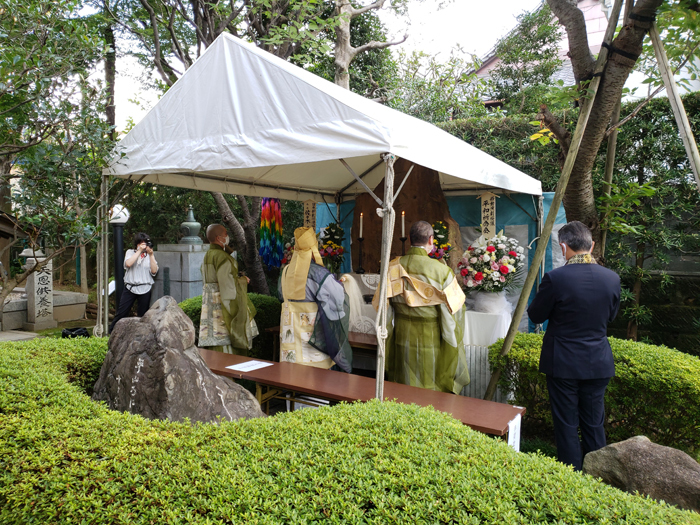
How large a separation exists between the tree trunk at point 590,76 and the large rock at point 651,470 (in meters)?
2.74

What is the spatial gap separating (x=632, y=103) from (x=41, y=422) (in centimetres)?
790

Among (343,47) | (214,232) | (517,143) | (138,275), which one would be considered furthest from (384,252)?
(343,47)

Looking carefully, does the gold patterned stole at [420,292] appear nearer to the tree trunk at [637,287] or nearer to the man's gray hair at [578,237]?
the man's gray hair at [578,237]

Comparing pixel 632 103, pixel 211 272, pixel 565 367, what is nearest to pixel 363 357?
pixel 211 272

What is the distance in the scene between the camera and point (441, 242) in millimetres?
5992

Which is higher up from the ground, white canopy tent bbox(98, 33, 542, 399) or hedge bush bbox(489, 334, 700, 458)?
white canopy tent bbox(98, 33, 542, 399)

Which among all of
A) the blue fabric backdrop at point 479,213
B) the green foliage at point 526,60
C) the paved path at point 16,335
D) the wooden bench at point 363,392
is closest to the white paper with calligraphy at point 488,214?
the blue fabric backdrop at point 479,213

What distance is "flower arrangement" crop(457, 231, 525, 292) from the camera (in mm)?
5043

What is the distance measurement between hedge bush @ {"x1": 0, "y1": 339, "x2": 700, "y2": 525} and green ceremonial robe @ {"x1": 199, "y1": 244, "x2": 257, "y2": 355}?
2.85 metres

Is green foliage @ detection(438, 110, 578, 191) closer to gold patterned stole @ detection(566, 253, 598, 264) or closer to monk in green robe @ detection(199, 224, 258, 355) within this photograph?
gold patterned stole @ detection(566, 253, 598, 264)

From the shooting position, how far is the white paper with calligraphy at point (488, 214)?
5.89m

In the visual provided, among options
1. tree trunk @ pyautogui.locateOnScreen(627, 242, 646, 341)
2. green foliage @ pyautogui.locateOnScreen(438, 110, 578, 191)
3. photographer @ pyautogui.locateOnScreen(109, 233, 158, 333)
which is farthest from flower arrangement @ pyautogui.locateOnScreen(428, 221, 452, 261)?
photographer @ pyautogui.locateOnScreen(109, 233, 158, 333)

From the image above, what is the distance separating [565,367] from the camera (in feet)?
10.1

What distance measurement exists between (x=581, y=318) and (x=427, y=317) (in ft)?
4.17
